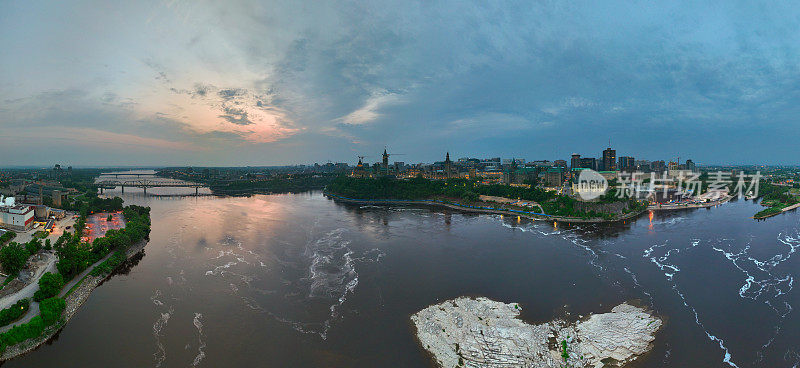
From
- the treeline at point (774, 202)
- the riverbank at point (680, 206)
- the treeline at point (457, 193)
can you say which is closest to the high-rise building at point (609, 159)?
the treeline at point (774, 202)

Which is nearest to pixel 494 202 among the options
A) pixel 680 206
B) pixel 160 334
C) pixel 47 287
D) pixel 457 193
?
pixel 457 193

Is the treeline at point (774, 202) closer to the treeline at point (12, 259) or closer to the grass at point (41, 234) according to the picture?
the treeline at point (12, 259)

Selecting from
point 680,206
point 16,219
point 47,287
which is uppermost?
point 16,219

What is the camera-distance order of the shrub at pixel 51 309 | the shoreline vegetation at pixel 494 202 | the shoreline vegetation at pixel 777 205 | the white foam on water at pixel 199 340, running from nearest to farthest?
the white foam on water at pixel 199 340 → the shrub at pixel 51 309 → the shoreline vegetation at pixel 777 205 → the shoreline vegetation at pixel 494 202

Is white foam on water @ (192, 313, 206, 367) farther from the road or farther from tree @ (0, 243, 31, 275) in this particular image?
tree @ (0, 243, 31, 275)

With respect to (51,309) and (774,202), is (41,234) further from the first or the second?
(774,202)

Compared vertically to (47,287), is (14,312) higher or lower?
lower

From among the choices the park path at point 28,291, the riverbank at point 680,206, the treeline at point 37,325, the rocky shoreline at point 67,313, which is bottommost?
the rocky shoreline at point 67,313
